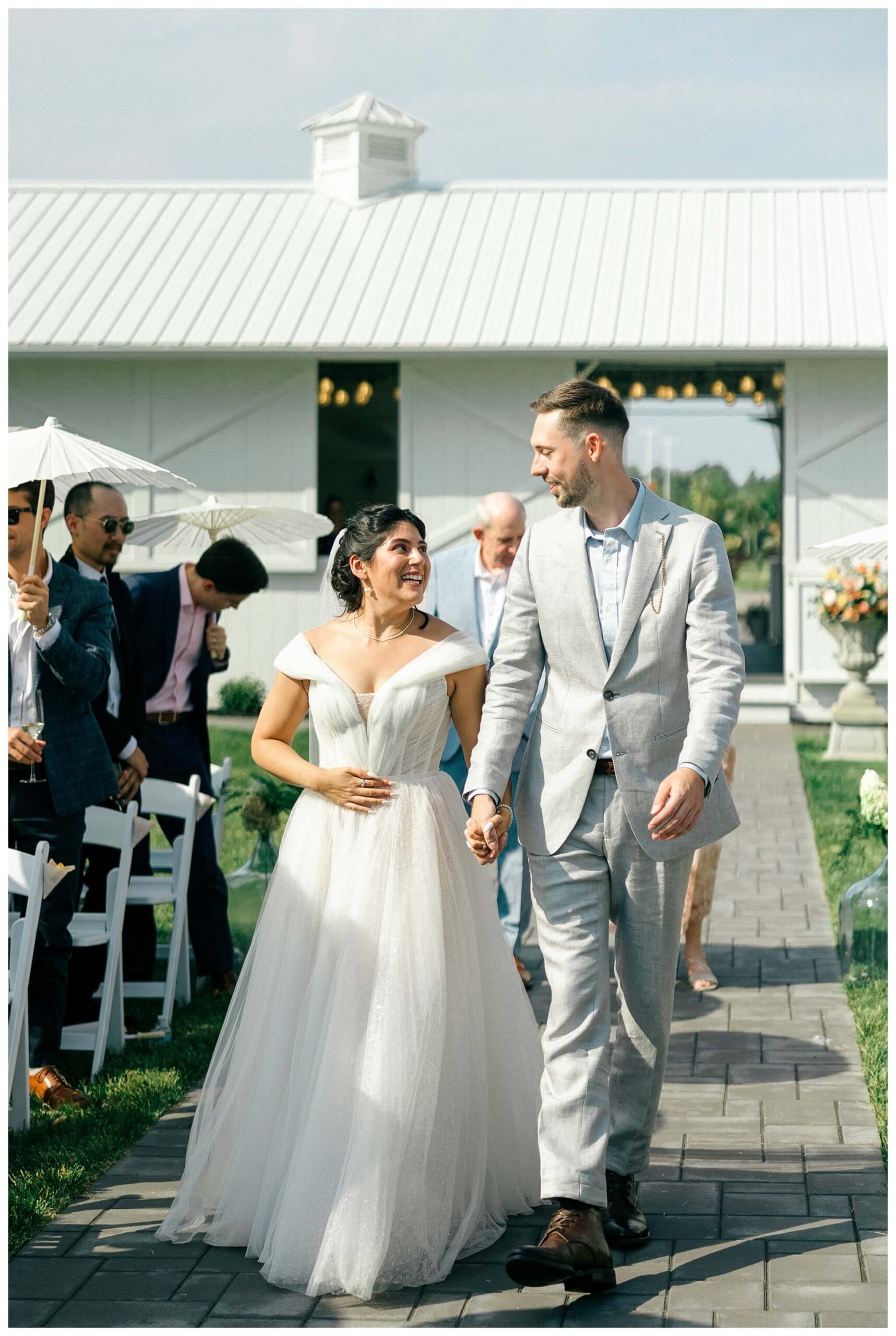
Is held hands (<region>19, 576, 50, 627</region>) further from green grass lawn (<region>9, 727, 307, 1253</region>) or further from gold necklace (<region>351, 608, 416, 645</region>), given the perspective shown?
green grass lawn (<region>9, 727, 307, 1253</region>)

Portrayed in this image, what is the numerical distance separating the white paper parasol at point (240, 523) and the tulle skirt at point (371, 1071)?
370cm

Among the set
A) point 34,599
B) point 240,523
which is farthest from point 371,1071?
point 240,523

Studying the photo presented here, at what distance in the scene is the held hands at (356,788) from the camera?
4309 millimetres

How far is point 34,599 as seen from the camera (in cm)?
521

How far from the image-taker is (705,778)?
3814mm

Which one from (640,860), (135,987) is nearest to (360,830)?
(640,860)

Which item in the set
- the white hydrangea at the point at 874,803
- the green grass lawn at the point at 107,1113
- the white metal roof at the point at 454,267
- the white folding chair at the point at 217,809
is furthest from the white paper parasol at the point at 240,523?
the white metal roof at the point at 454,267

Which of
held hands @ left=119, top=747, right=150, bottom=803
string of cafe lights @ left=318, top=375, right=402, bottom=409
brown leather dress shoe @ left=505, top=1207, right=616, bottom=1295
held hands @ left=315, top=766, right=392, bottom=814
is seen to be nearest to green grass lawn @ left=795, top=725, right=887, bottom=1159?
brown leather dress shoe @ left=505, top=1207, right=616, bottom=1295

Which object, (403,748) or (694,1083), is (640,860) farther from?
(694,1083)

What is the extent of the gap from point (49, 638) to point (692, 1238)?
9.32 ft

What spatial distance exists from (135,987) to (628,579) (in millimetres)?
3423

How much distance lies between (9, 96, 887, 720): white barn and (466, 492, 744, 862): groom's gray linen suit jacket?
12459 millimetres

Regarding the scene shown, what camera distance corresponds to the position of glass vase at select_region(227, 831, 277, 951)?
7320 mm

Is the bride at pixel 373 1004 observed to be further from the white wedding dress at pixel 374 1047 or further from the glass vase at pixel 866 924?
the glass vase at pixel 866 924
